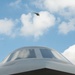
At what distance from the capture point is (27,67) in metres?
8.63

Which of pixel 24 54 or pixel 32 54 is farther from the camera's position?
pixel 24 54

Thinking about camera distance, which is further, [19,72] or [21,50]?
[21,50]

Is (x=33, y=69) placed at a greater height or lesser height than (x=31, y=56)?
lesser

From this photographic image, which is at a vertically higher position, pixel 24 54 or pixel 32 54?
pixel 24 54

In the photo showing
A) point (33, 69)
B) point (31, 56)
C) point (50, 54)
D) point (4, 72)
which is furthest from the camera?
point (50, 54)

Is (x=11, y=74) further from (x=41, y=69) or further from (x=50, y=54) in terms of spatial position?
(x=50, y=54)

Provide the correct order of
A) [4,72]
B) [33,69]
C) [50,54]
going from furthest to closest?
[50,54] → [4,72] → [33,69]

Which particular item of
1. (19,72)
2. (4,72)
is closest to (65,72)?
(19,72)

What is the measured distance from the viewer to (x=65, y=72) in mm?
8562

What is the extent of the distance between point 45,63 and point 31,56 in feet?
6.24

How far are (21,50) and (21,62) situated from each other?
2.52 meters

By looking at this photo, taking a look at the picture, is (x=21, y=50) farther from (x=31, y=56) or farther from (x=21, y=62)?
(x=21, y=62)

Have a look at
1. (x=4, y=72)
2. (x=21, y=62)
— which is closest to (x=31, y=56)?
(x=21, y=62)

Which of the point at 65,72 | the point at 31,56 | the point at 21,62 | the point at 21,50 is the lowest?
the point at 65,72
